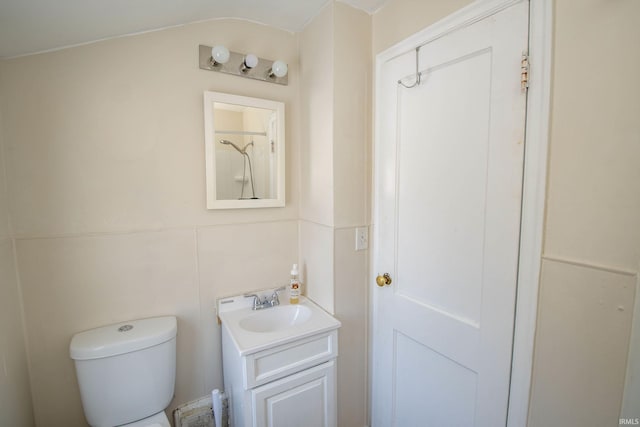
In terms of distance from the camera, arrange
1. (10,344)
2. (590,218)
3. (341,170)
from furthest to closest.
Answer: (341,170) → (10,344) → (590,218)

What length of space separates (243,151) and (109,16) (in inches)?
28.4

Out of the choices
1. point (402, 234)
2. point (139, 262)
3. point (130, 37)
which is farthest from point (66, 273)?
point (402, 234)

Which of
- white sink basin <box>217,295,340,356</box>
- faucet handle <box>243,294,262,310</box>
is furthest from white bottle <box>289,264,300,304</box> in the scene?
faucet handle <box>243,294,262,310</box>

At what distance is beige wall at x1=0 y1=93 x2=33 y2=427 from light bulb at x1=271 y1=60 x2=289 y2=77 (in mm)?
1197

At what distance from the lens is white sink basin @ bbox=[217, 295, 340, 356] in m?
1.20

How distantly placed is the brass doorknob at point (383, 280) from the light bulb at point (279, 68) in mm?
1186

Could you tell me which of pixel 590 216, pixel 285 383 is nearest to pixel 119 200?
pixel 285 383

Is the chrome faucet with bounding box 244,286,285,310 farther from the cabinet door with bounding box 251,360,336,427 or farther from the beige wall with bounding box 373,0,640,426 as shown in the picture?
the beige wall with bounding box 373,0,640,426

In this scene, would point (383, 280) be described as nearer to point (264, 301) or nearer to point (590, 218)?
point (264, 301)

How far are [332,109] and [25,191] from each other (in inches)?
→ 52.5

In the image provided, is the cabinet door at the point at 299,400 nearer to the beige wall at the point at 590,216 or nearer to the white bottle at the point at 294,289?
the white bottle at the point at 294,289

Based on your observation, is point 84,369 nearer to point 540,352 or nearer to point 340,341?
point 340,341

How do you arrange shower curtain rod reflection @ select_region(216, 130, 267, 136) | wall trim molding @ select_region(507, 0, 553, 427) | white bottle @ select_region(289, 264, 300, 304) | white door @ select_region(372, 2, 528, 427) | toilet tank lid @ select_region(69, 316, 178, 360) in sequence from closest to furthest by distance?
wall trim molding @ select_region(507, 0, 553, 427) < white door @ select_region(372, 2, 528, 427) < toilet tank lid @ select_region(69, 316, 178, 360) < shower curtain rod reflection @ select_region(216, 130, 267, 136) < white bottle @ select_region(289, 264, 300, 304)

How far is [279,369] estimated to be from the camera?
122cm
